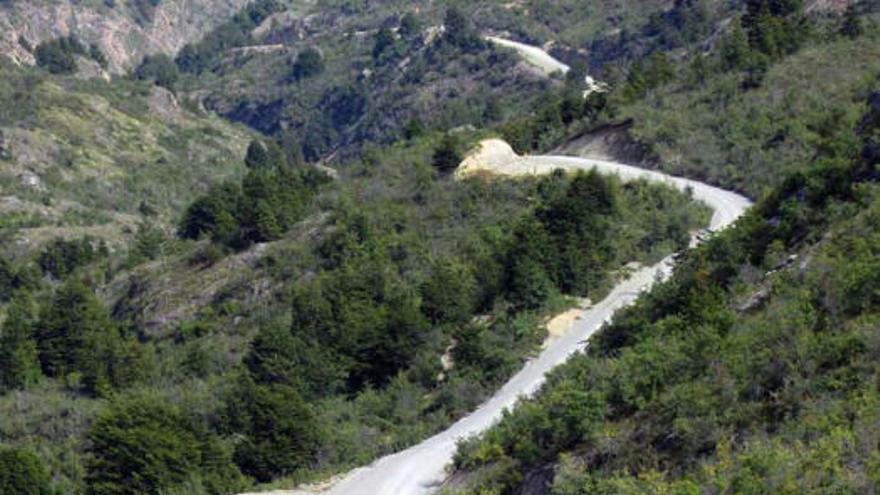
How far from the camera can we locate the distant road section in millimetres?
128062

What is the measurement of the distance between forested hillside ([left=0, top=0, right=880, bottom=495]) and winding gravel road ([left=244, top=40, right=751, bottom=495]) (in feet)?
2.27

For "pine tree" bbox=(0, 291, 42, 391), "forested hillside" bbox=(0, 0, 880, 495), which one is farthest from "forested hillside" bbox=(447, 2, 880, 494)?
"pine tree" bbox=(0, 291, 42, 391)

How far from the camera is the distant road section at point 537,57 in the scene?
420ft

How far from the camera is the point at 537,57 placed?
133125 millimetres

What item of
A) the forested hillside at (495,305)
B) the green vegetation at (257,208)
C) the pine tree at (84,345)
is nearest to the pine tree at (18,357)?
the forested hillside at (495,305)

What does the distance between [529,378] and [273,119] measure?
13531 cm

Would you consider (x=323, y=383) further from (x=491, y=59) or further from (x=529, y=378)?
(x=491, y=59)

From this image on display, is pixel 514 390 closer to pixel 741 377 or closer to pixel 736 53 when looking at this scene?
pixel 741 377

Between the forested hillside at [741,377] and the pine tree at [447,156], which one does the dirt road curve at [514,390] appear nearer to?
the forested hillside at [741,377]

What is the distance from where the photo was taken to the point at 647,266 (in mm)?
41188

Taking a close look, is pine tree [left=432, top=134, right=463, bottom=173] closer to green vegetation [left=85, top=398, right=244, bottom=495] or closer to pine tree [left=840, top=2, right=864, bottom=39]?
pine tree [left=840, top=2, right=864, bottom=39]

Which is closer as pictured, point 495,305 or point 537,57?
point 495,305

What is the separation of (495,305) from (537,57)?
99.1 m

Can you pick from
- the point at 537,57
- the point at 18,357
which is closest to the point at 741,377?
the point at 18,357
